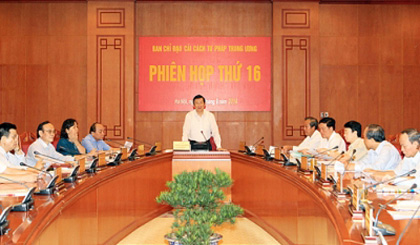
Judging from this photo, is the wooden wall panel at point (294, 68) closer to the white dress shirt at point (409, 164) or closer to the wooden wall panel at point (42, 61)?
the wooden wall panel at point (42, 61)

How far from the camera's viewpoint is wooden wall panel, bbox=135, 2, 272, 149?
7.87 metres

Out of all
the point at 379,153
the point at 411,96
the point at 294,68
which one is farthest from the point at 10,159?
the point at 411,96

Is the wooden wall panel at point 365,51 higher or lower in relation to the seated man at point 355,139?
higher

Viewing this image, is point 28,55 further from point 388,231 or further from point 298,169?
point 388,231

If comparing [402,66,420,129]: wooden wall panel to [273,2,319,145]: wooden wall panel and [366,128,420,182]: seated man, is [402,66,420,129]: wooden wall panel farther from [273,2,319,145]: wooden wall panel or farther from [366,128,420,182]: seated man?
[366,128,420,182]: seated man

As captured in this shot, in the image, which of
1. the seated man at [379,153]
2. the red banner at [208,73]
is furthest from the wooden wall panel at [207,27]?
the seated man at [379,153]

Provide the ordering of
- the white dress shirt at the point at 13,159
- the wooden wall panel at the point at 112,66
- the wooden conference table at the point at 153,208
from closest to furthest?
the wooden conference table at the point at 153,208
the white dress shirt at the point at 13,159
the wooden wall panel at the point at 112,66

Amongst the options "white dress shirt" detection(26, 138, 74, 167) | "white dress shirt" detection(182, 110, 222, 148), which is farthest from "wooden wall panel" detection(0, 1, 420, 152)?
"white dress shirt" detection(26, 138, 74, 167)

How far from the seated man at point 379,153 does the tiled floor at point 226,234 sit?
41.0 inches

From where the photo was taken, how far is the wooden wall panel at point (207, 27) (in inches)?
310

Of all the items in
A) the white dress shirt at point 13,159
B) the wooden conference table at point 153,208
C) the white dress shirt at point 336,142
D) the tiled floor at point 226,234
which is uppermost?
the white dress shirt at point 336,142

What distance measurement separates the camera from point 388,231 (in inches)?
64.8

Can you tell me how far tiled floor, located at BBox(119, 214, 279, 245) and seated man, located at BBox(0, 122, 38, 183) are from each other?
3.72ft

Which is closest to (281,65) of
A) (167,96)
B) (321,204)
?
(167,96)
